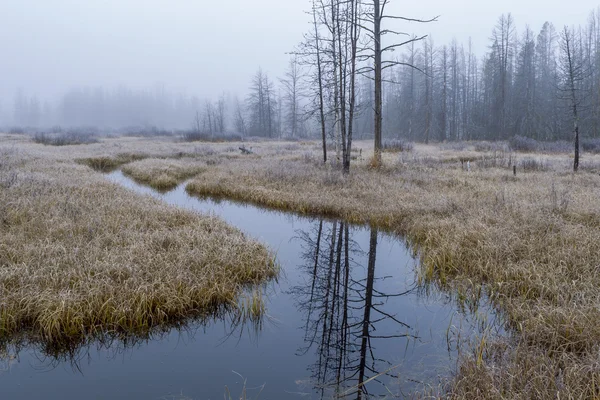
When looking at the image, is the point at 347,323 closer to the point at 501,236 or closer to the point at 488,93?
the point at 501,236

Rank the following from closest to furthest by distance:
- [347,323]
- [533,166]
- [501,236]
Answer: [347,323] → [501,236] → [533,166]

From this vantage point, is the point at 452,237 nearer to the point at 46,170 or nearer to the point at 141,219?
the point at 141,219

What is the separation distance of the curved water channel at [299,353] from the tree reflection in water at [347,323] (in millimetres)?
17

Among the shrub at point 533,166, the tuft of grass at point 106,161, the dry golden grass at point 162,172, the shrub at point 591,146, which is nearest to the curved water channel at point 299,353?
the dry golden grass at point 162,172

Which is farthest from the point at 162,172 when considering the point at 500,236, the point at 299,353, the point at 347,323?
the point at 299,353

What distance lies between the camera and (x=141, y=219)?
9.28m

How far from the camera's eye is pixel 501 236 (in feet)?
25.5

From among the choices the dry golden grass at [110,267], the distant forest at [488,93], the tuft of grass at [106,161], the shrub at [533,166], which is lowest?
the dry golden grass at [110,267]

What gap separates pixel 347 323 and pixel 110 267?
3905 mm

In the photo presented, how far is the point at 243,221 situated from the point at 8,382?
25.2 feet

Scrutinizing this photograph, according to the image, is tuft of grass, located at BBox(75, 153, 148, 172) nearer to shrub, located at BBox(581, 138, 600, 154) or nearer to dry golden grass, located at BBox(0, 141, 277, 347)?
dry golden grass, located at BBox(0, 141, 277, 347)

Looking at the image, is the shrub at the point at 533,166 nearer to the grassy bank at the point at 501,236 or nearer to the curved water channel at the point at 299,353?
the grassy bank at the point at 501,236

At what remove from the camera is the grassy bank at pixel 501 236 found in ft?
13.0

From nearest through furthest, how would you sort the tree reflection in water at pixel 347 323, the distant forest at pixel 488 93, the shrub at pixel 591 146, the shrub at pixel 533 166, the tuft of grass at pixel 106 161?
1. the tree reflection in water at pixel 347 323
2. the shrub at pixel 533 166
3. the tuft of grass at pixel 106 161
4. the shrub at pixel 591 146
5. the distant forest at pixel 488 93
